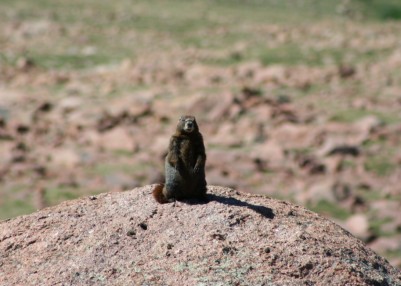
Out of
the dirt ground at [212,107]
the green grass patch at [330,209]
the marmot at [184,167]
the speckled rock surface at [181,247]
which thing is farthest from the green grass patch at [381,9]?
the speckled rock surface at [181,247]

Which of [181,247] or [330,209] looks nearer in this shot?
[181,247]

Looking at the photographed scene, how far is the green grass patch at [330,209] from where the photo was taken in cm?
1964

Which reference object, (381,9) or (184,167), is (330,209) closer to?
(184,167)

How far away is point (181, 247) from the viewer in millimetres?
7086

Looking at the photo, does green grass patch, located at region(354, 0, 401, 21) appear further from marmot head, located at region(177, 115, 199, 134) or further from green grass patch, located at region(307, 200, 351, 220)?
marmot head, located at region(177, 115, 199, 134)

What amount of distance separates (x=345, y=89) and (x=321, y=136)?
5186 millimetres

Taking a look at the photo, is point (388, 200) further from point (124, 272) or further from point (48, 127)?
point (124, 272)

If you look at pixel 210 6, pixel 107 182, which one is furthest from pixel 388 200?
pixel 210 6

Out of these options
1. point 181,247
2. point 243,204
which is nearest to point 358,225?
point 243,204

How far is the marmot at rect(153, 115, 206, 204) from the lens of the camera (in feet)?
25.4

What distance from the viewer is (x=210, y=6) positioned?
47750 mm

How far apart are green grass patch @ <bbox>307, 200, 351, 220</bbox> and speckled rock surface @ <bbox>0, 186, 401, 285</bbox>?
38.8ft

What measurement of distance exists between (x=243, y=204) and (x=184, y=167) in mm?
615

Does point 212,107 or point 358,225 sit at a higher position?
point 212,107
